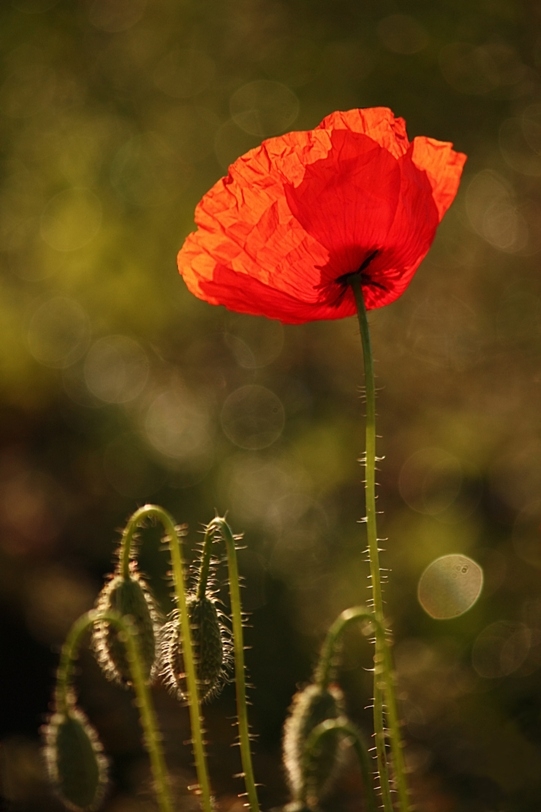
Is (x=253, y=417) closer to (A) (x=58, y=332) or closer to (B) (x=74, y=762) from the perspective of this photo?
(A) (x=58, y=332)

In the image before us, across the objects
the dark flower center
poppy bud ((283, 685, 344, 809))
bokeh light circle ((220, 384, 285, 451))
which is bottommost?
poppy bud ((283, 685, 344, 809))

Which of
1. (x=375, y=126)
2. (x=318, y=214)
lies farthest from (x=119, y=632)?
(x=375, y=126)

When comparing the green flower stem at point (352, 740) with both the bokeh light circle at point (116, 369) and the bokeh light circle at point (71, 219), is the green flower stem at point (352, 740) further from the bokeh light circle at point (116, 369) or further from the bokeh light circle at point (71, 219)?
the bokeh light circle at point (71, 219)

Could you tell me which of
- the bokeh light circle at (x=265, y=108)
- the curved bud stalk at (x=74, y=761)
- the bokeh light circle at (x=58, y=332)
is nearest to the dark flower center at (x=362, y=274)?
the curved bud stalk at (x=74, y=761)

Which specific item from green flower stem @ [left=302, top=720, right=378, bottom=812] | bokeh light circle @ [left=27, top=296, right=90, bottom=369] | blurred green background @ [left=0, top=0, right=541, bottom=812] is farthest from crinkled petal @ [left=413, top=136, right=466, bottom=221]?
bokeh light circle @ [left=27, top=296, right=90, bottom=369]

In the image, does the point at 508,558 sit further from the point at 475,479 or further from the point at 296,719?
the point at 296,719

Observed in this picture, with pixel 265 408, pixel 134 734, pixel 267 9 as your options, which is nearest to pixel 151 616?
pixel 134 734

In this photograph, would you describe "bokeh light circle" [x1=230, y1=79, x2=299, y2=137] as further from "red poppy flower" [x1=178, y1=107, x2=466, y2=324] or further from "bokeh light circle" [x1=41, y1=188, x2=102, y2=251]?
"red poppy flower" [x1=178, y1=107, x2=466, y2=324]
